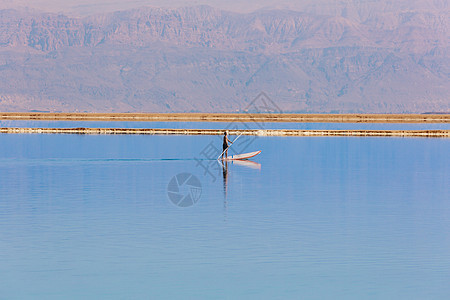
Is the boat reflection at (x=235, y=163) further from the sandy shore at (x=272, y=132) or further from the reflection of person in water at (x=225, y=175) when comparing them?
the sandy shore at (x=272, y=132)

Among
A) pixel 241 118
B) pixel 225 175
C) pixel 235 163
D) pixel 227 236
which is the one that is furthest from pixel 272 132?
pixel 227 236

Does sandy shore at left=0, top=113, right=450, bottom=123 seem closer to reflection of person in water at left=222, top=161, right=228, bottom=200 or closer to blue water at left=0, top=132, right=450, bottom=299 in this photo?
reflection of person in water at left=222, top=161, right=228, bottom=200

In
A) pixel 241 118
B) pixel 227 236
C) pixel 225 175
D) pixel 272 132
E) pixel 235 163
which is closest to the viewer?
pixel 227 236

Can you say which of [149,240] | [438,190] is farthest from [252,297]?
[438,190]

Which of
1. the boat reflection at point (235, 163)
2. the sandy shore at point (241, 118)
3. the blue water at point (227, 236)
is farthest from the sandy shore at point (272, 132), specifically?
the sandy shore at point (241, 118)

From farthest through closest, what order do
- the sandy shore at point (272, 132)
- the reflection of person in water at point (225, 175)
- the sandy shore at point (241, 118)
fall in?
1. the sandy shore at point (241, 118)
2. the sandy shore at point (272, 132)
3. the reflection of person in water at point (225, 175)

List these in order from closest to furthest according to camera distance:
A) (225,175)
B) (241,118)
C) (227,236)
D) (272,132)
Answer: (227,236), (225,175), (272,132), (241,118)

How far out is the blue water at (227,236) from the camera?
16.9 meters

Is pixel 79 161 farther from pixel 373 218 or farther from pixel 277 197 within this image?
pixel 373 218

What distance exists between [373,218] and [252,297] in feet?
37.7

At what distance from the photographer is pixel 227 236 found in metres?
22.5

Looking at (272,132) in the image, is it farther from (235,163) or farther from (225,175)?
(225,175)

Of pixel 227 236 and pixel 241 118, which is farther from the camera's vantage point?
pixel 241 118

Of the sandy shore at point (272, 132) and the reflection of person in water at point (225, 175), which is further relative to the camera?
the sandy shore at point (272, 132)
